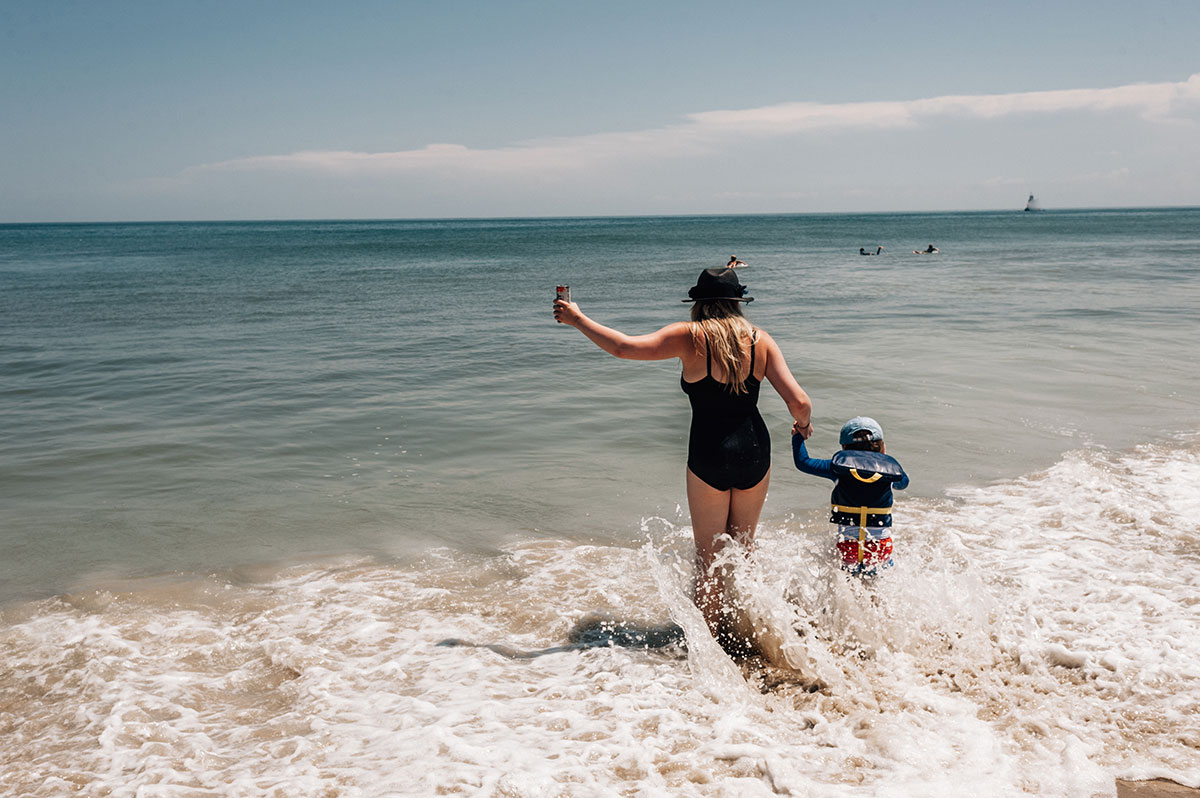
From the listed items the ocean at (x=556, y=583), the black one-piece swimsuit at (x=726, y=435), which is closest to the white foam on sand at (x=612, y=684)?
the ocean at (x=556, y=583)

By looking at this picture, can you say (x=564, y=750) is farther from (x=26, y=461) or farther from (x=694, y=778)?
(x=26, y=461)

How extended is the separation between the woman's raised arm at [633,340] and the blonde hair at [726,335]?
0.08 meters

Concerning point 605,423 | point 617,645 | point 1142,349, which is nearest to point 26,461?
point 605,423

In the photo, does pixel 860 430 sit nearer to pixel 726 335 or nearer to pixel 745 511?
pixel 745 511

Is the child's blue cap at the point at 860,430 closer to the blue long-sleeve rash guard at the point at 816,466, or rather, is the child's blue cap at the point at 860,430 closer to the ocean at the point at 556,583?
the blue long-sleeve rash guard at the point at 816,466

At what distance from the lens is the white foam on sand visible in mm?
3785

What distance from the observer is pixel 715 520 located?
464cm

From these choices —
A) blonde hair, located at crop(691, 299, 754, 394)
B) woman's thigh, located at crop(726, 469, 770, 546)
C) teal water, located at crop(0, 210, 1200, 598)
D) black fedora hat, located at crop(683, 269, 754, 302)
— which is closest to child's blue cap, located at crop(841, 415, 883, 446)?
woman's thigh, located at crop(726, 469, 770, 546)

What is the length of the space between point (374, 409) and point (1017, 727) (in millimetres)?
9203

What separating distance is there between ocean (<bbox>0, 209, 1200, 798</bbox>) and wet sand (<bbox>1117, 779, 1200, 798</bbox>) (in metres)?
0.06

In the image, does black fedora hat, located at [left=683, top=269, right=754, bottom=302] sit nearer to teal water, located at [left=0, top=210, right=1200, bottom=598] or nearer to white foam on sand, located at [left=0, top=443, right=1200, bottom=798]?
white foam on sand, located at [left=0, top=443, right=1200, bottom=798]

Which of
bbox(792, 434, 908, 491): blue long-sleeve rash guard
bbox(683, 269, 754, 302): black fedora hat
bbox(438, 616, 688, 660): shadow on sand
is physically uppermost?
bbox(683, 269, 754, 302): black fedora hat

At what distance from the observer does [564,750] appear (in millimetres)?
3984

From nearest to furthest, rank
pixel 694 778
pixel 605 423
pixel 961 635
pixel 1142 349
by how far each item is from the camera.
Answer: pixel 694 778, pixel 961 635, pixel 605 423, pixel 1142 349
